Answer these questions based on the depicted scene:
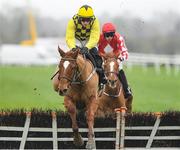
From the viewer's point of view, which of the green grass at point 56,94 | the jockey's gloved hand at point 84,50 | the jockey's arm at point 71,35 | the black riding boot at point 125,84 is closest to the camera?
the jockey's arm at point 71,35

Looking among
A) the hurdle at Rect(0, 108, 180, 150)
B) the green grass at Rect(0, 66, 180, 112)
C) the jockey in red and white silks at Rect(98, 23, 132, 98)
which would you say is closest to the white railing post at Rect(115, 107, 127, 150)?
the hurdle at Rect(0, 108, 180, 150)

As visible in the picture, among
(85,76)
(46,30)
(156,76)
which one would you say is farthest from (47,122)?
(46,30)

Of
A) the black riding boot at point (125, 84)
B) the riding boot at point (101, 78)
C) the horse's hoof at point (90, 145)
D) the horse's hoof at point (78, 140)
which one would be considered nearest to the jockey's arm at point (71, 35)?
the riding boot at point (101, 78)

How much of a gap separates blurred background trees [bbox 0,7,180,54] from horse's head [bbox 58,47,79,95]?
2581mm

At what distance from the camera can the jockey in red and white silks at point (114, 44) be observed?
1123 centimetres

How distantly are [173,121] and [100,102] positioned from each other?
5.44ft

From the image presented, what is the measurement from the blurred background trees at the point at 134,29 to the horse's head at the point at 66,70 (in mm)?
2581

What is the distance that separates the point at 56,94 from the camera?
2402 centimetres

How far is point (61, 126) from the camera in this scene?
10.0 m

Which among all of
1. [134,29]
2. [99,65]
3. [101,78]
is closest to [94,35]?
[99,65]

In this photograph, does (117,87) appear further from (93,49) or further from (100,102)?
(93,49)

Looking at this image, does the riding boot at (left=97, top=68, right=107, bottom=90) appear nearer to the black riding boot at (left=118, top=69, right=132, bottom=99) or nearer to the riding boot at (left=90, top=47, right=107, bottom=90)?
the riding boot at (left=90, top=47, right=107, bottom=90)

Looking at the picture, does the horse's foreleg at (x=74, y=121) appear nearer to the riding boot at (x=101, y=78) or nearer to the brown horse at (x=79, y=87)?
the brown horse at (x=79, y=87)

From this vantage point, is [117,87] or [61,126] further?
[117,87]
